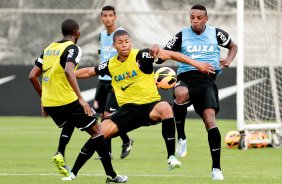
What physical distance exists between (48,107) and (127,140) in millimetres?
3329

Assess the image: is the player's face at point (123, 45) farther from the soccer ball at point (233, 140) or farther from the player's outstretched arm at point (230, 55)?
the soccer ball at point (233, 140)

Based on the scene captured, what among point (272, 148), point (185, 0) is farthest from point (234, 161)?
point (185, 0)

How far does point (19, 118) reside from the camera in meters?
25.2

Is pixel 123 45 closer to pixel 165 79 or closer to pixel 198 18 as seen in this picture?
pixel 198 18

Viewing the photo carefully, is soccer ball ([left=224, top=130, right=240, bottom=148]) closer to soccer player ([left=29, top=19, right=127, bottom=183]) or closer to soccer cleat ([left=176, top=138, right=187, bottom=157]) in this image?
soccer cleat ([left=176, top=138, right=187, bottom=157])

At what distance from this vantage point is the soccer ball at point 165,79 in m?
12.4

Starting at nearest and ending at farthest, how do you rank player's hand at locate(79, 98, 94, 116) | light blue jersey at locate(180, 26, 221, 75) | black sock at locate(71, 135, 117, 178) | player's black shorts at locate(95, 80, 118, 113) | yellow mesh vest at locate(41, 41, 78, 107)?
1. player's hand at locate(79, 98, 94, 116)
2. black sock at locate(71, 135, 117, 178)
3. yellow mesh vest at locate(41, 41, 78, 107)
4. light blue jersey at locate(180, 26, 221, 75)
5. player's black shorts at locate(95, 80, 118, 113)

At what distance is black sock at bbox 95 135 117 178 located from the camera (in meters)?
10.3

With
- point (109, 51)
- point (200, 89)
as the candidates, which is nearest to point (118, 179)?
point (200, 89)

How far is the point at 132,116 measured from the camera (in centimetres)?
1088

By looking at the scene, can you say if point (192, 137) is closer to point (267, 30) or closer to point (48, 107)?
point (267, 30)

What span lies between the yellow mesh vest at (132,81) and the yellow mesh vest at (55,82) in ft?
1.98

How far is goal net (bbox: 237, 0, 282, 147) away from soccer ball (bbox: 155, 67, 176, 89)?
3.40 m

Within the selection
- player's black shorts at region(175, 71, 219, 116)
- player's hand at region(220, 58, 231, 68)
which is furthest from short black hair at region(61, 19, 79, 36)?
player's hand at region(220, 58, 231, 68)
